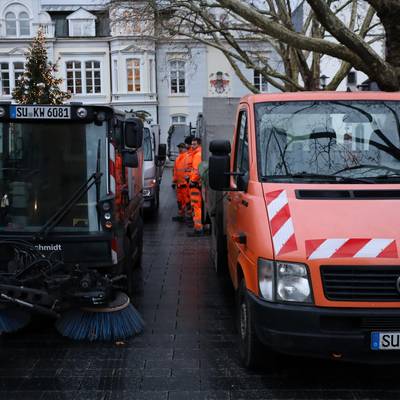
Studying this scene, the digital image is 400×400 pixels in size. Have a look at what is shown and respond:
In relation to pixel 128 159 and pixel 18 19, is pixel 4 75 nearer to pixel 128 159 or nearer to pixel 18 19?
pixel 18 19

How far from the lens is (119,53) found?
43594mm

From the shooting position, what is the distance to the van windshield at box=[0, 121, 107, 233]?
19.0 feet

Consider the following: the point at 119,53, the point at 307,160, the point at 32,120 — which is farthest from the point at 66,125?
the point at 119,53

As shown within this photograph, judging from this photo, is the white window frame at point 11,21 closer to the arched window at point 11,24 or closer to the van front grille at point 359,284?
the arched window at point 11,24

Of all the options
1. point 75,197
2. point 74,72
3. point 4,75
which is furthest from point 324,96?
point 4,75

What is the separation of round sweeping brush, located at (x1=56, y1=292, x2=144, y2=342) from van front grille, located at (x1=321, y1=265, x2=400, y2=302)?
7.88 ft

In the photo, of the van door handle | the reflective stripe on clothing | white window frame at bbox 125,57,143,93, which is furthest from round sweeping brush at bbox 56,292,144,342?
white window frame at bbox 125,57,143,93

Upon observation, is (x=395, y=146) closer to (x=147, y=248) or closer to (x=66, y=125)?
(x=66, y=125)

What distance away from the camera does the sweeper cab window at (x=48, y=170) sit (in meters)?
5.79

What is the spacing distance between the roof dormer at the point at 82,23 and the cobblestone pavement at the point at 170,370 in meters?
41.7

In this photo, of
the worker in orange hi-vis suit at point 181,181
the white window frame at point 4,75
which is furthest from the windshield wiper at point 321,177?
the white window frame at point 4,75

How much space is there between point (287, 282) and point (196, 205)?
27.4 ft

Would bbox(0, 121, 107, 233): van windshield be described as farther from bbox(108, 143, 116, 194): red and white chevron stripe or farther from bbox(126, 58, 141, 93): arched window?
bbox(126, 58, 141, 93): arched window

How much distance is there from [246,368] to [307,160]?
181 centimetres
